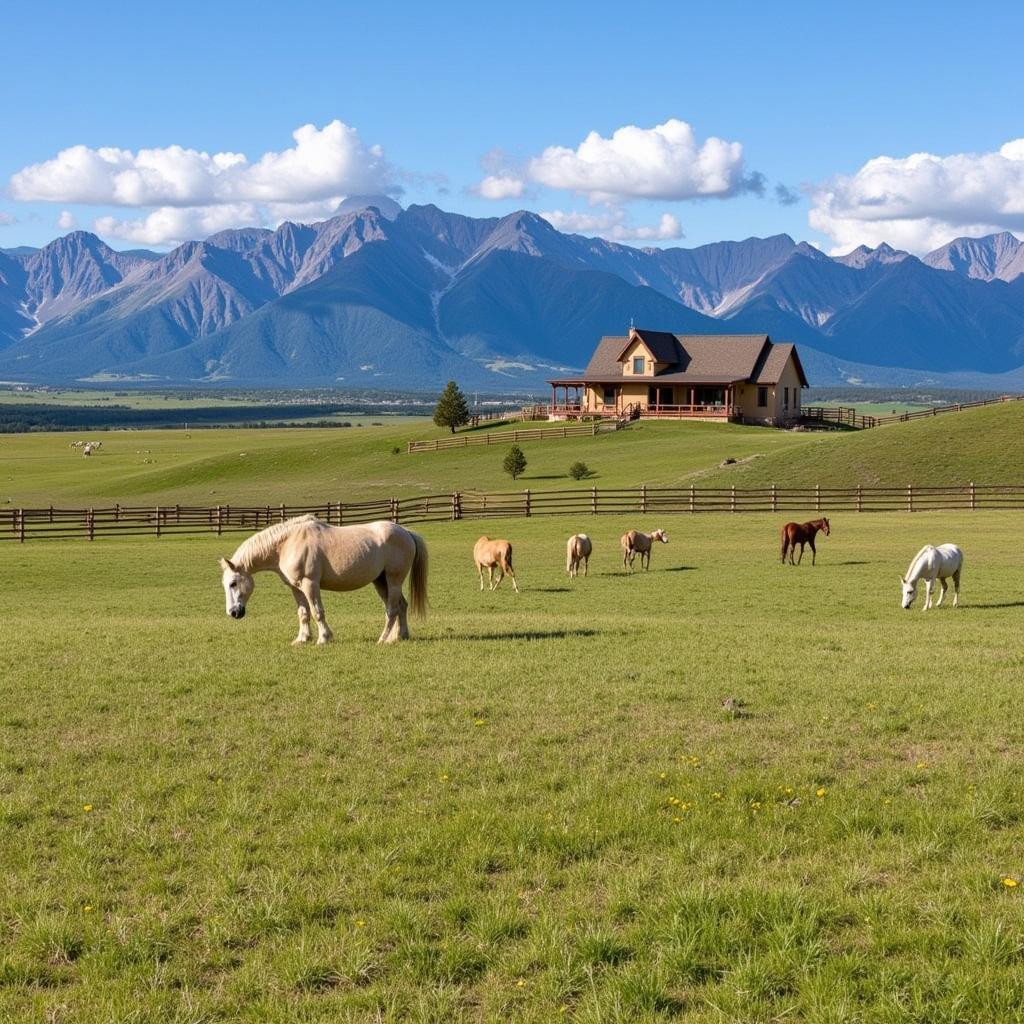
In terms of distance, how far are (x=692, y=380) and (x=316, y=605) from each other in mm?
77812

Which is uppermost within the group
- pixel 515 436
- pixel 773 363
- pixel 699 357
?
pixel 699 357

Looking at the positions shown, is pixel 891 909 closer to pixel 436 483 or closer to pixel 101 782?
pixel 101 782

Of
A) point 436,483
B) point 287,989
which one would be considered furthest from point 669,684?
point 436,483

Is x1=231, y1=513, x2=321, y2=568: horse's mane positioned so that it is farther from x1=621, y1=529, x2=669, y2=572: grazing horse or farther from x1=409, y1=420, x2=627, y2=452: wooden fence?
x1=409, y1=420, x2=627, y2=452: wooden fence

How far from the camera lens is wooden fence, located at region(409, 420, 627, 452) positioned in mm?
83875

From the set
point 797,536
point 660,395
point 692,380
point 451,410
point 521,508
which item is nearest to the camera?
point 797,536

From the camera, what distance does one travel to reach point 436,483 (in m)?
68.6

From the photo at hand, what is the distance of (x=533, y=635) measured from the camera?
1797 cm

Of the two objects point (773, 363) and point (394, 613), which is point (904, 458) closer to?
point (773, 363)

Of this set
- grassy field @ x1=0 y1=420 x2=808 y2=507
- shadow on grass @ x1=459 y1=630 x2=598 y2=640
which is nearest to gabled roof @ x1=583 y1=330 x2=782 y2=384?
grassy field @ x1=0 y1=420 x2=808 y2=507

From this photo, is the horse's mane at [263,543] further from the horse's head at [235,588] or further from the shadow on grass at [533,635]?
the shadow on grass at [533,635]

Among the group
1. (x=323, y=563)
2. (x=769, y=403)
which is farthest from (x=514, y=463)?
(x=323, y=563)

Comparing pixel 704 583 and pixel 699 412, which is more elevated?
pixel 699 412

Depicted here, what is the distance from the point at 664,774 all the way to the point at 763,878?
220cm
